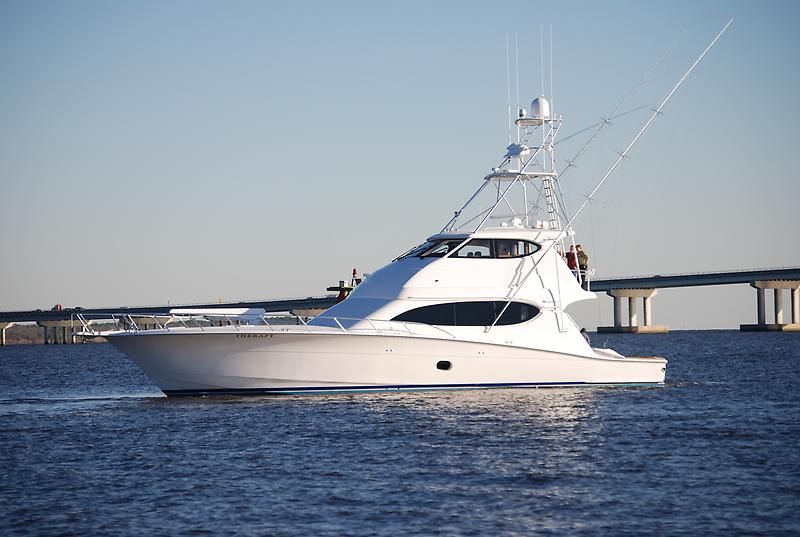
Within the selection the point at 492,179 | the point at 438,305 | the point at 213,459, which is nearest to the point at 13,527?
the point at 213,459

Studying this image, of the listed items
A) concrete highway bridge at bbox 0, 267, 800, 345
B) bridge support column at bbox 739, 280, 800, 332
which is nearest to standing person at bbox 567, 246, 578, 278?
concrete highway bridge at bbox 0, 267, 800, 345

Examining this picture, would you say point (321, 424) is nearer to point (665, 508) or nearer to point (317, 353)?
point (317, 353)

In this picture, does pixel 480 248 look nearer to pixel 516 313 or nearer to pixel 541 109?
pixel 516 313

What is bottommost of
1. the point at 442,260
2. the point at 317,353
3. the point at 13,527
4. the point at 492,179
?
the point at 13,527

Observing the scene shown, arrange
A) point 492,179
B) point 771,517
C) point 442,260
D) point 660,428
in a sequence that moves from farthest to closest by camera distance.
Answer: point 492,179 → point 442,260 → point 660,428 → point 771,517

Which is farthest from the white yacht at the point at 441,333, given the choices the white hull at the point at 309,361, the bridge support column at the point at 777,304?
the bridge support column at the point at 777,304

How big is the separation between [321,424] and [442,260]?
7.99 metres

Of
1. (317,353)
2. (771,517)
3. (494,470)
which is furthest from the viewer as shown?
(317,353)

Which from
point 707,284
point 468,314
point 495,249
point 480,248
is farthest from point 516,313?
point 707,284

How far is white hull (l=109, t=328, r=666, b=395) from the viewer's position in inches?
1200

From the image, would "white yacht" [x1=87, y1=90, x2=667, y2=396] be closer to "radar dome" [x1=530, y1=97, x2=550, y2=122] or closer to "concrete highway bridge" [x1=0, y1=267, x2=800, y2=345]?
"radar dome" [x1=530, y1=97, x2=550, y2=122]

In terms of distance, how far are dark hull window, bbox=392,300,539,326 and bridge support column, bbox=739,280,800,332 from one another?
104366 millimetres

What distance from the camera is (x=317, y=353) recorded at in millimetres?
30844

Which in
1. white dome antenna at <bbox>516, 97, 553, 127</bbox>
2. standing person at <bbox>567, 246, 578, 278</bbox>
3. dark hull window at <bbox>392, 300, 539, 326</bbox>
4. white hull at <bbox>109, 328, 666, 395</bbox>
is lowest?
white hull at <bbox>109, 328, 666, 395</bbox>
